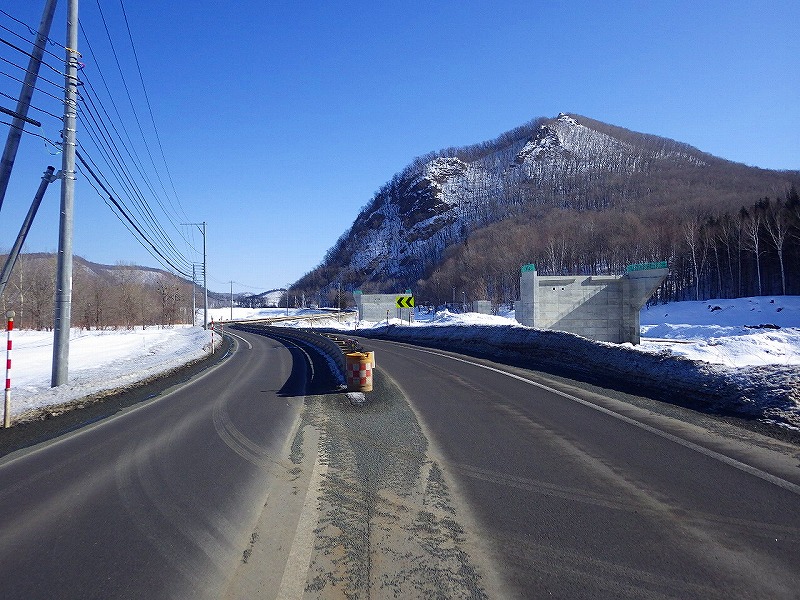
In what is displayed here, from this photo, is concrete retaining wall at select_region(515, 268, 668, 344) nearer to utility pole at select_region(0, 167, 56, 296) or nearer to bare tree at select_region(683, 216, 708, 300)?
utility pole at select_region(0, 167, 56, 296)

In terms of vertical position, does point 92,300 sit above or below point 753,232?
below

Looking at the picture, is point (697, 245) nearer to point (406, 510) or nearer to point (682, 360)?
point (682, 360)

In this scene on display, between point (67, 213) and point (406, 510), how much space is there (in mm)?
14370

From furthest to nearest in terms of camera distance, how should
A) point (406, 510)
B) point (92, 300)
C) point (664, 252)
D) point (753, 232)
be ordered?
1. point (664, 252)
2. point (92, 300)
3. point (753, 232)
4. point (406, 510)

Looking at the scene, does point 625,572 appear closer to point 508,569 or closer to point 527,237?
point 508,569

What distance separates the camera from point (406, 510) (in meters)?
4.90

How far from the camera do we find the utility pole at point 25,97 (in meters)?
12.9

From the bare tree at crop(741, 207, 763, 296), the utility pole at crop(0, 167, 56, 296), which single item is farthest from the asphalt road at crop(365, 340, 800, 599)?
the bare tree at crop(741, 207, 763, 296)

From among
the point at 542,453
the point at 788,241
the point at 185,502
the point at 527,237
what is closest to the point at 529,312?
the point at 542,453

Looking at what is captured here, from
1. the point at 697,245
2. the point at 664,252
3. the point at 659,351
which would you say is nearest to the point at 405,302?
the point at 659,351

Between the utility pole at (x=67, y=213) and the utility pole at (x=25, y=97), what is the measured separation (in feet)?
2.49

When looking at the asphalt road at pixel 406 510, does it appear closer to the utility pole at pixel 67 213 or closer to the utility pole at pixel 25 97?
the utility pole at pixel 67 213

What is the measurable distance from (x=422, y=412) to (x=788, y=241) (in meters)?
79.8

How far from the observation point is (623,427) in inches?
324
